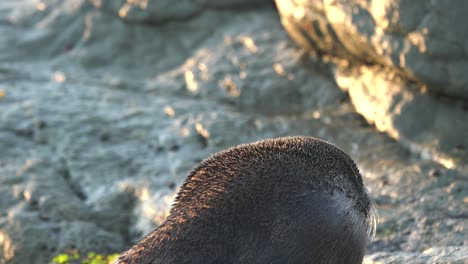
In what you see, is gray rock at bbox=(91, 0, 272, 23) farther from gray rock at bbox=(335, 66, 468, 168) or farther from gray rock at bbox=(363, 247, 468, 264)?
gray rock at bbox=(363, 247, 468, 264)

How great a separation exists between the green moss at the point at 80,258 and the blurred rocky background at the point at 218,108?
0.09 meters

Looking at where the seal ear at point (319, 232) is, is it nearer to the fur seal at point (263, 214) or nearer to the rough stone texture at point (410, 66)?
the fur seal at point (263, 214)

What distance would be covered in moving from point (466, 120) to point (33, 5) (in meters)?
6.22

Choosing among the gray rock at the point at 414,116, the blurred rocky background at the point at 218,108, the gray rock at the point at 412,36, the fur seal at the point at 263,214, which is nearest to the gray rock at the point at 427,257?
the blurred rocky background at the point at 218,108

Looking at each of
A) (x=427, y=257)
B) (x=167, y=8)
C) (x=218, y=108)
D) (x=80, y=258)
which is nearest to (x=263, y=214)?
(x=427, y=257)

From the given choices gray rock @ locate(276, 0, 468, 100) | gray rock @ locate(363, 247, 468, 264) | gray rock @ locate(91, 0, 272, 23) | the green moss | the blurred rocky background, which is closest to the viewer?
gray rock @ locate(363, 247, 468, 264)

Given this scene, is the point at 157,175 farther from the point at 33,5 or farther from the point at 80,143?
the point at 33,5

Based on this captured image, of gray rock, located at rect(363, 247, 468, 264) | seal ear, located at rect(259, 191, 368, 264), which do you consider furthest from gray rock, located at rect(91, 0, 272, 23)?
seal ear, located at rect(259, 191, 368, 264)

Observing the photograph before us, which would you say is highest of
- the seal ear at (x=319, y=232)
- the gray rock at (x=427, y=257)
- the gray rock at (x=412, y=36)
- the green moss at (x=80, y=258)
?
the seal ear at (x=319, y=232)

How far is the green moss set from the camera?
6.25m

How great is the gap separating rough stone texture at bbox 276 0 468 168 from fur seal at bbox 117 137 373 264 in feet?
9.08

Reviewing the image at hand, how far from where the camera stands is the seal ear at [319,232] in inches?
164

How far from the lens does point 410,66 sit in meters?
7.21

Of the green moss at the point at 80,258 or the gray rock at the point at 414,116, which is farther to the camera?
the gray rock at the point at 414,116
